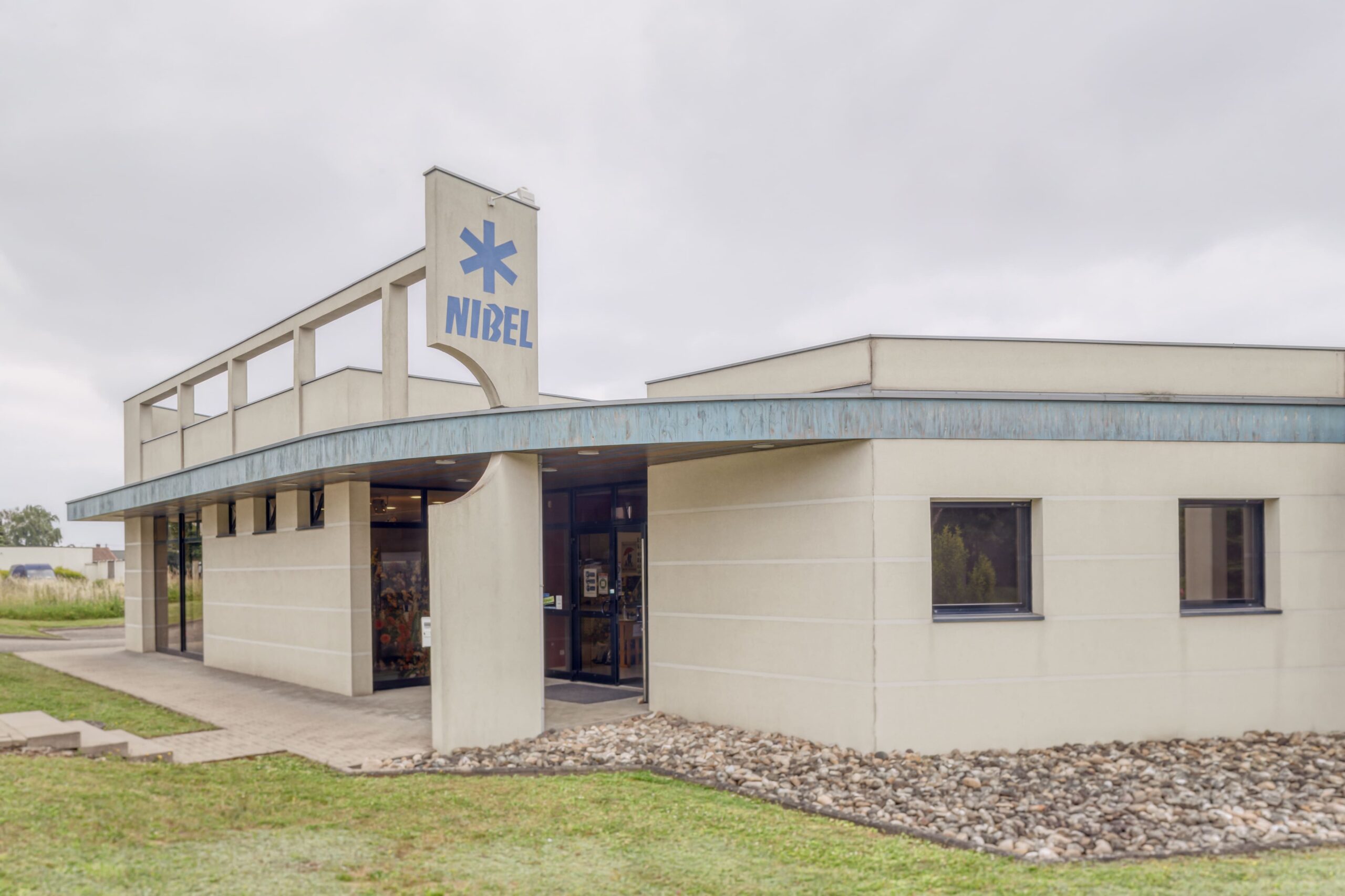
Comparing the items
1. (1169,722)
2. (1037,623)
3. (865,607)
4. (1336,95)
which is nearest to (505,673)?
(865,607)

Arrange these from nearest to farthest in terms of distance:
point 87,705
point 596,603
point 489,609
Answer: point 489,609, point 87,705, point 596,603

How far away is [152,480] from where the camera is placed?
53.0 feet

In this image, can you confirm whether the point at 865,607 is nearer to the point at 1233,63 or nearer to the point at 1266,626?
the point at 1266,626

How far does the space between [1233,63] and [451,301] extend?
46.7 feet

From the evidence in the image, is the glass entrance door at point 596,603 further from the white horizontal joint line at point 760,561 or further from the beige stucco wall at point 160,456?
the beige stucco wall at point 160,456

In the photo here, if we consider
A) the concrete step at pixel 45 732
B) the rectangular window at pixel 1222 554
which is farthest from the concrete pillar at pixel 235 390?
the rectangular window at pixel 1222 554

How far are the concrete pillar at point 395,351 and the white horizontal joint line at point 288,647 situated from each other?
3433mm

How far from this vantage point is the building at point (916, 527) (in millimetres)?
8484

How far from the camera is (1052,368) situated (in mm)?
9781

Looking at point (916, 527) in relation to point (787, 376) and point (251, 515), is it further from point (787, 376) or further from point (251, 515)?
point (251, 515)

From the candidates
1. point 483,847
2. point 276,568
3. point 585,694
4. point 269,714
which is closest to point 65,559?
point 276,568

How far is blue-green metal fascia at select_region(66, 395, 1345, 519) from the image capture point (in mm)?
8477

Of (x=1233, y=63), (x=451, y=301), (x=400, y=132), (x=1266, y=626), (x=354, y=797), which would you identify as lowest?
(x=354, y=797)

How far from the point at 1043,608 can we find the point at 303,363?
40.2ft
